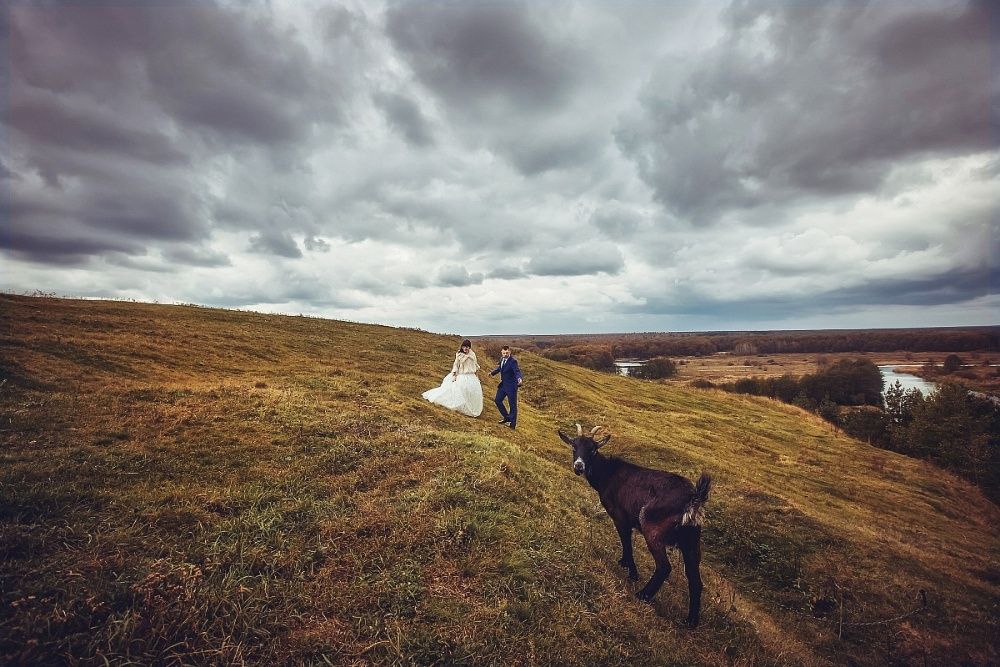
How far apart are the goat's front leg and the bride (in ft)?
37.2

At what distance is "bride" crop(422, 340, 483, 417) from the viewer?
19.2m

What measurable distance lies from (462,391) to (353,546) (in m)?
12.4

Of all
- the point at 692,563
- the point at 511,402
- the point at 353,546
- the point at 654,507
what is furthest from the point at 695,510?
the point at 511,402

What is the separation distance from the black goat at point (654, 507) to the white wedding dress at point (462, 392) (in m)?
10.5

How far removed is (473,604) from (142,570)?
4.43 m

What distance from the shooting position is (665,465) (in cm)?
2084

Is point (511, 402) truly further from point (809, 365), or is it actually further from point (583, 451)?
point (809, 365)

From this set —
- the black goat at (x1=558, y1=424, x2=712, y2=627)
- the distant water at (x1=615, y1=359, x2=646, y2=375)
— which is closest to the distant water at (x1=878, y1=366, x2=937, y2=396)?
the distant water at (x1=615, y1=359, x2=646, y2=375)

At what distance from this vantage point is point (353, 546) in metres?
6.95

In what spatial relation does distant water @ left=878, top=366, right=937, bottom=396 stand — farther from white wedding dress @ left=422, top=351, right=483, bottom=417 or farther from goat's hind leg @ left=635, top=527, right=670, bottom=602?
goat's hind leg @ left=635, top=527, right=670, bottom=602

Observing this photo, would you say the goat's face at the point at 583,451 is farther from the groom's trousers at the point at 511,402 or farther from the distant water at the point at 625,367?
the distant water at the point at 625,367

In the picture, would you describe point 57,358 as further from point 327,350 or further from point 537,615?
point 537,615

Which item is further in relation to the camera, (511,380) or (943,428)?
(943,428)

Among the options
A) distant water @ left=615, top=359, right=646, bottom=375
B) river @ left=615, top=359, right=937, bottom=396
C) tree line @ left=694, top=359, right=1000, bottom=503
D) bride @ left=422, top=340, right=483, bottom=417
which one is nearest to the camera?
bride @ left=422, top=340, right=483, bottom=417
